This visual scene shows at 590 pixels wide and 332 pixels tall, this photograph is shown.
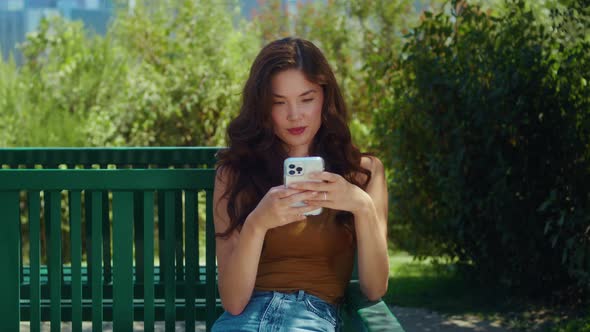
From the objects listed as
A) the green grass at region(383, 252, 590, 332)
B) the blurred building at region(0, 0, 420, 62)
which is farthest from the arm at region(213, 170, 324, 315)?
the blurred building at region(0, 0, 420, 62)

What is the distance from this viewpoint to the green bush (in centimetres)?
488

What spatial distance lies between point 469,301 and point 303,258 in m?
2.95

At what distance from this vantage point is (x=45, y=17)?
10.1 meters

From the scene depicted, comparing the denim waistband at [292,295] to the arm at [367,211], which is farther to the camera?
the denim waistband at [292,295]

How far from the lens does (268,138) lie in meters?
2.95

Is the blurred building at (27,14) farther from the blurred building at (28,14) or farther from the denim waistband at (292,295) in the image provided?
the denim waistband at (292,295)

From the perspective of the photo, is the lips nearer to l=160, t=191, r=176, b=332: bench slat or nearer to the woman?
the woman

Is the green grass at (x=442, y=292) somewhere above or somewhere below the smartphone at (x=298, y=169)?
below

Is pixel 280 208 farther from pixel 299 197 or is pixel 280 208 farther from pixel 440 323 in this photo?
pixel 440 323

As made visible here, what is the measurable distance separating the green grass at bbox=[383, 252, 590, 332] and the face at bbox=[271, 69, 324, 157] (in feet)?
8.12

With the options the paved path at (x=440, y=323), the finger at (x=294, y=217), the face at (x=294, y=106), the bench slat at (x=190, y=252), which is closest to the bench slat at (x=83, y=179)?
the bench slat at (x=190, y=252)

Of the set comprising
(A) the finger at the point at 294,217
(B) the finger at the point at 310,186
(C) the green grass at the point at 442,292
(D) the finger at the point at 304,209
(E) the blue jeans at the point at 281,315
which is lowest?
(C) the green grass at the point at 442,292

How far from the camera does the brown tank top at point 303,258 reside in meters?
2.82

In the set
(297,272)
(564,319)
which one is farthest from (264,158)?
(564,319)
